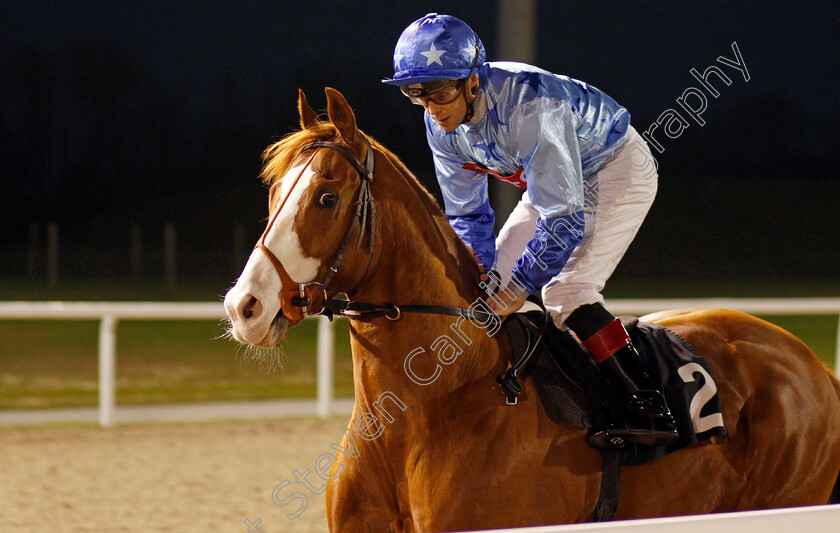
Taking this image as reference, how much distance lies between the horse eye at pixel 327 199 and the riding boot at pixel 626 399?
761 millimetres

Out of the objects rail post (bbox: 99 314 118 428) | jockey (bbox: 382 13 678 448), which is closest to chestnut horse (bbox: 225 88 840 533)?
jockey (bbox: 382 13 678 448)

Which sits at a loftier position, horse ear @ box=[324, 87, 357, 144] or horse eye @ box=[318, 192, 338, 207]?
horse ear @ box=[324, 87, 357, 144]

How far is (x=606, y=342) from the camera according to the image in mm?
2080

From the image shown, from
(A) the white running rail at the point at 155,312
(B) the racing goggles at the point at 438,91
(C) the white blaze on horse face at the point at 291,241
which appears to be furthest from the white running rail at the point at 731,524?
(A) the white running rail at the point at 155,312

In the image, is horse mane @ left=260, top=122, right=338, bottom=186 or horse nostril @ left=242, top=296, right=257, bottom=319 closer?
horse nostril @ left=242, top=296, right=257, bottom=319

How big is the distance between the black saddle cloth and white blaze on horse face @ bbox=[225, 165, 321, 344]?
0.62 metres

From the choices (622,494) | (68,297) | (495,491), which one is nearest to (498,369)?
(495,491)

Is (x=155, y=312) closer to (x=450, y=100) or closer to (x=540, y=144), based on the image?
(x=450, y=100)

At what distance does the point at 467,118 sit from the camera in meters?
2.04

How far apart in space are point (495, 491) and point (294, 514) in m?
2.14

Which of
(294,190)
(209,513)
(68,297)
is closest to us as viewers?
(294,190)

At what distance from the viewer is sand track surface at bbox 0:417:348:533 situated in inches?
141

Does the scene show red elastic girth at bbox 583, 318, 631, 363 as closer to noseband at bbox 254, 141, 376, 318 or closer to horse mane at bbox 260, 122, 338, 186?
noseband at bbox 254, 141, 376, 318

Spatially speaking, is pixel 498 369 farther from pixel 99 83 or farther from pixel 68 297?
pixel 99 83
